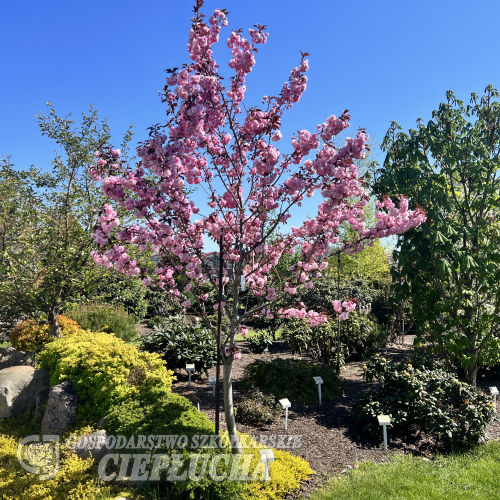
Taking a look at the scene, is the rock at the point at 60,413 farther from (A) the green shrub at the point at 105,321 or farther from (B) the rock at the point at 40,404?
(A) the green shrub at the point at 105,321

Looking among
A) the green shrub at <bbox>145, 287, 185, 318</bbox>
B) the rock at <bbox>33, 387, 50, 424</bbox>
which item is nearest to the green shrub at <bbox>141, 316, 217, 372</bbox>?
the rock at <bbox>33, 387, 50, 424</bbox>

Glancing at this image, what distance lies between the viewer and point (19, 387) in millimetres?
7199

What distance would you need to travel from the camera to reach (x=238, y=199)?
488 cm

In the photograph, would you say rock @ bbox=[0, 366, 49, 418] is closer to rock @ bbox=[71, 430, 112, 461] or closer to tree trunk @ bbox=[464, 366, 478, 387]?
rock @ bbox=[71, 430, 112, 461]

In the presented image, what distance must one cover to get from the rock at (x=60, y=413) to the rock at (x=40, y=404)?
75 centimetres

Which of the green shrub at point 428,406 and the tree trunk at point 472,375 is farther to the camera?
the tree trunk at point 472,375

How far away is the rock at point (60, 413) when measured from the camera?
5.86 metres

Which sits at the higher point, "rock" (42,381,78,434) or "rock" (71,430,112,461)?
"rock" (42,381,78,434)

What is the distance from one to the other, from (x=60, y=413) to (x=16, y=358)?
3.57 meters

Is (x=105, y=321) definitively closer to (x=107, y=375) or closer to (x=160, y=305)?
(x=160, y=305)

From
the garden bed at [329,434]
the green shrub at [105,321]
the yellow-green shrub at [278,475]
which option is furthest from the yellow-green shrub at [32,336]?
the yellow-green shrub at [278,475]

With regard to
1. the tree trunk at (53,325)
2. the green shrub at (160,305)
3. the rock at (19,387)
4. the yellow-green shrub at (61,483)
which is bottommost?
the yellow-green shrub at (61,483)

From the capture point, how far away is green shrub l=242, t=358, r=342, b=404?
6996 mm

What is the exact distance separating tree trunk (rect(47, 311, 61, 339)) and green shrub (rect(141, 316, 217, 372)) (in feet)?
6.78
